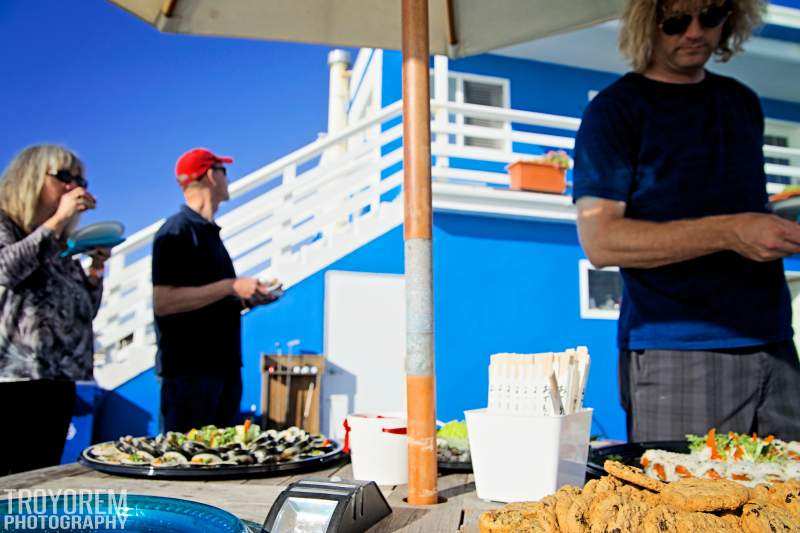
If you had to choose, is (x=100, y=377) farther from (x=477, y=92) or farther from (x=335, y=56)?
(x=335, y=56)

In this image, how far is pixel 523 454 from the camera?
2.94ft

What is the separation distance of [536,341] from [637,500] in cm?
705

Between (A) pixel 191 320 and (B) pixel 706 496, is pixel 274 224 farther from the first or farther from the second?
(B) pixel 706 496

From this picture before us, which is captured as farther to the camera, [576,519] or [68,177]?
[68,177]

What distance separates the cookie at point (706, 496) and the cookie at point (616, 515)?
0.05 meters

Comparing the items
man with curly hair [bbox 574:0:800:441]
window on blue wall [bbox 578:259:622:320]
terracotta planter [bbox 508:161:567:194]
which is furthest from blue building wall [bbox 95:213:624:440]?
man with curly hair [bbox 574:0:800:441]

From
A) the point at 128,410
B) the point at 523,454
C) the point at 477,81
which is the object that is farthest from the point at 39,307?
the point at 477,81

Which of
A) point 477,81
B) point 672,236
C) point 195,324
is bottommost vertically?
point 195,324

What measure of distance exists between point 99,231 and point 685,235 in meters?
2.19

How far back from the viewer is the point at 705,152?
1.69 meters

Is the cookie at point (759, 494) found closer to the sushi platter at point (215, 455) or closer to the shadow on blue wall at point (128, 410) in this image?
the sushi platter at point (215, 455)

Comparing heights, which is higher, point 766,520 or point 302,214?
point 302,214

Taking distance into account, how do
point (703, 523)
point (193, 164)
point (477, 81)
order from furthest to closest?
point (477, 81), point (193, 164), point (703, 523)

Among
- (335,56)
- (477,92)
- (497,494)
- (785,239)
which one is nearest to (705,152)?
(785,239)
